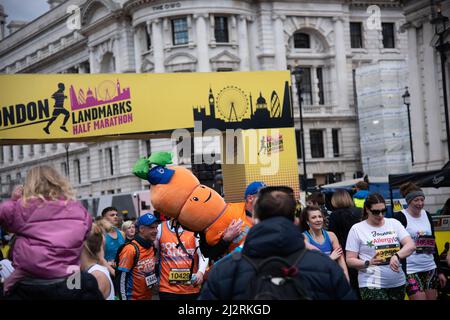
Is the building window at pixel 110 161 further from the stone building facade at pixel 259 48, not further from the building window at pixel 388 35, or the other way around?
the building window at pixel 388 35

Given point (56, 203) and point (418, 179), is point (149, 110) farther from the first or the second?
point (56, 203)

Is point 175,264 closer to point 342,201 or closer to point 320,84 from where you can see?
point 342,201

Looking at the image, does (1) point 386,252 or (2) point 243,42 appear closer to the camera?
(1) point 386,252

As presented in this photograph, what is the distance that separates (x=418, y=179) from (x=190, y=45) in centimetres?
3318

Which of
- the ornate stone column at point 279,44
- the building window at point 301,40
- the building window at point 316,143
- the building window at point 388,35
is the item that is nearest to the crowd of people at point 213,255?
the ornate stone column at point 279,44

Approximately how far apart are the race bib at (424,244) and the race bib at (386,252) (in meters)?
1.11

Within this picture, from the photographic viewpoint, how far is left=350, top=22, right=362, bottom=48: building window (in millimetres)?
53469

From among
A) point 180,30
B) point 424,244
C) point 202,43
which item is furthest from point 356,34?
point 424,244

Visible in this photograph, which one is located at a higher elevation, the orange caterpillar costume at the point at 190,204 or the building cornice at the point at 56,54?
the building cornice at the point at 56,54

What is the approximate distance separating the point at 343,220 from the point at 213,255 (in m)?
2.77

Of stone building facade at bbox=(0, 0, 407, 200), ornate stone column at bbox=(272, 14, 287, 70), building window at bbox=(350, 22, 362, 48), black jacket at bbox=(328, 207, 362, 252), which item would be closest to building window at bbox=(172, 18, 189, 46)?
stone building facade at bbox=(0, 0, 407, 200)

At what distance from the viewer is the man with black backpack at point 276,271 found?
3.89 metres

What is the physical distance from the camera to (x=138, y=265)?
27.9 ft

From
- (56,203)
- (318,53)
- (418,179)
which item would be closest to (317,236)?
(56,203)
